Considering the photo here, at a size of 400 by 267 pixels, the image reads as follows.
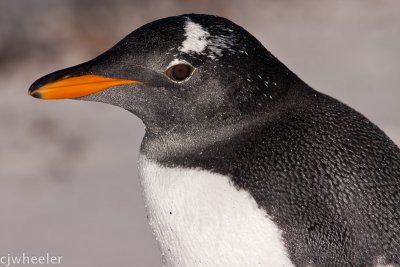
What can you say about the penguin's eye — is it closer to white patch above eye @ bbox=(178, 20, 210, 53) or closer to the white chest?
white patch above eye @ bbox=(178, 20, 210, 53)

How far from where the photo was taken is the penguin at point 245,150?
1.27m

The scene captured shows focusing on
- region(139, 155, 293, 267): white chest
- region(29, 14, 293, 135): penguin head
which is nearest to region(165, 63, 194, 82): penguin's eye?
region(29, 14, 293, 135): penguin head

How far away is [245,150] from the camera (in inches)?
A: 52.2

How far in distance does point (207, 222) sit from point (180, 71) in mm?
238

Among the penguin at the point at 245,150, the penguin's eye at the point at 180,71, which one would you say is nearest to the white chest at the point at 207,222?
the penguin at the point at 245,150

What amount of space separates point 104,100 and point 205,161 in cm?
19

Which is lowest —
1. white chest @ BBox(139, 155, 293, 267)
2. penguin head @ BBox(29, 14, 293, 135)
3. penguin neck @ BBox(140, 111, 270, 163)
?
white chest @ BBox(139, 155, 293, 267)

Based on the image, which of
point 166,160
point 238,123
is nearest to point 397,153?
point 238,123

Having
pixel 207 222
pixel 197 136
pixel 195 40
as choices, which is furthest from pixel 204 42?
pixel 207 222

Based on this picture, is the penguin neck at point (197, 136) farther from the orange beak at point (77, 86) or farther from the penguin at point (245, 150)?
the orange beak at point (77, 86)

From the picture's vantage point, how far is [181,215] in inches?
53.8

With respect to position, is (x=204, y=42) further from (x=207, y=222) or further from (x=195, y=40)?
(x=207, y=222)

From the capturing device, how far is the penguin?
127 centimetres

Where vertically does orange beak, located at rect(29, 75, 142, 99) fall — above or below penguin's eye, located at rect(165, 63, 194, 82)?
below
